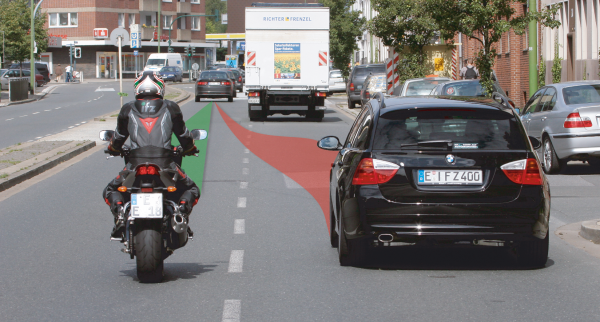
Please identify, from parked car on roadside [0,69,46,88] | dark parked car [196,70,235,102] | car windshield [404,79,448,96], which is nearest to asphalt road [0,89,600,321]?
car windshield [404,79,448,96]

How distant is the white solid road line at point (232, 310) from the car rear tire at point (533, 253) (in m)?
2.46

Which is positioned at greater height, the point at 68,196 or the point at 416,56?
the point at 416,56

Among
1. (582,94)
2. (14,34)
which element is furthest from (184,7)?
(582,94)

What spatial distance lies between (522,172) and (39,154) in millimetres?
11696

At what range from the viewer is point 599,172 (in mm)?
14484

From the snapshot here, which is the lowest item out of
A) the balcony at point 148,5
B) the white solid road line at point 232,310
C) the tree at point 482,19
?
the white solid road line at point 232,310

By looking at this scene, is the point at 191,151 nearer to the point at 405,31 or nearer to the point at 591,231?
the point at 591,231

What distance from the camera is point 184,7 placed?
101 metres

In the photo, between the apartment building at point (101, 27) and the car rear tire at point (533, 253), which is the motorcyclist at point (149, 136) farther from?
the apartment building at point (101, 27)

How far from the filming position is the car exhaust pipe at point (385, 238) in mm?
6625

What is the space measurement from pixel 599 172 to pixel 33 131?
1590 cm

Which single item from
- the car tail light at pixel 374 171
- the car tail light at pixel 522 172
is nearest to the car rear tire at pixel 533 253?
the car tail light at pixel 522 172

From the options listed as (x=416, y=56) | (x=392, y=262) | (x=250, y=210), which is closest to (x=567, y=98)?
(x=250, y=210)

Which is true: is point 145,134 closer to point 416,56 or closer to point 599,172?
point 599,172
